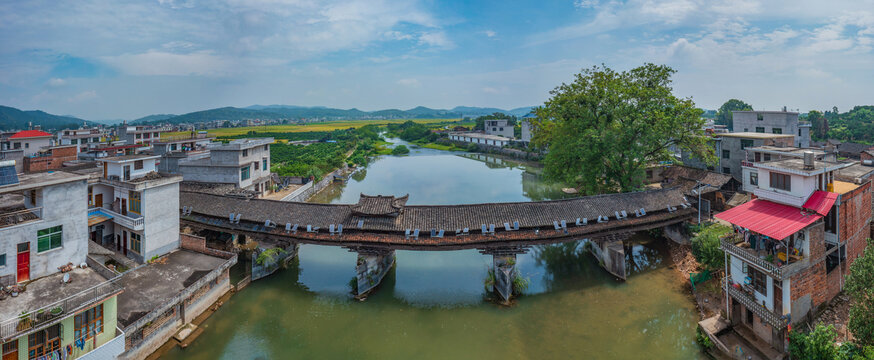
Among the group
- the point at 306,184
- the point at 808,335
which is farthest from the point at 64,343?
the point at 306,184

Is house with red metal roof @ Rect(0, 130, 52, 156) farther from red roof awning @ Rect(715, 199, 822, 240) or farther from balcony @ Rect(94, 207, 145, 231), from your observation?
red roof awning @ Rect(715, 199, 822, 240)

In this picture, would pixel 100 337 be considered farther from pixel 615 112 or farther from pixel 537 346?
pixel 615 112

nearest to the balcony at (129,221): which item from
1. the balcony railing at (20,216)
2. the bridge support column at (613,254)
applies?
the balcony railing at (20,216)

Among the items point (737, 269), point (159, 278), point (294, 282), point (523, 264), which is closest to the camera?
point (737, 269)

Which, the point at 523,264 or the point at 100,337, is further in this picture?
the point at 523,264

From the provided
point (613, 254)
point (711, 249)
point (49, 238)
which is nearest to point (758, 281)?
point (711, 249)

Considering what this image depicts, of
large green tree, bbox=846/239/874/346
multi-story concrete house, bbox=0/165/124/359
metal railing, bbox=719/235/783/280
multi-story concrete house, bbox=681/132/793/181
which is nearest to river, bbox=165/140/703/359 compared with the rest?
multi-story concrete house, bbox=0/165/124/359

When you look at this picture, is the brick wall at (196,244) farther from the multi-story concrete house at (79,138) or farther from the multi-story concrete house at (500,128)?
the multi-story concrete house at (500,128)

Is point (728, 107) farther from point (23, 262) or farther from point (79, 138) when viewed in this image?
point (79, 138)
